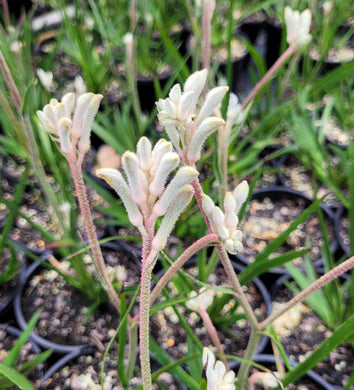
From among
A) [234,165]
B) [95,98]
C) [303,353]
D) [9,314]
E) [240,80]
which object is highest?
[240,80]

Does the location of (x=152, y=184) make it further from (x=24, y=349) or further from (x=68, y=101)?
(x=24, y=349)

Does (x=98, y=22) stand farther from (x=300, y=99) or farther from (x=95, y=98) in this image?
(x=95, y=98)

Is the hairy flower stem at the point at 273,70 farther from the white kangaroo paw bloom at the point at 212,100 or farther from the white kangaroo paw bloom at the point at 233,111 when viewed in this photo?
the white kangaroo paw bloom at the point at 212,100

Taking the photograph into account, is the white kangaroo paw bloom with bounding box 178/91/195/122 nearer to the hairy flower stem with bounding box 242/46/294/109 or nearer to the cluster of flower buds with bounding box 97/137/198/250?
the cluster of flower buds with bounding box 97/137/198/250

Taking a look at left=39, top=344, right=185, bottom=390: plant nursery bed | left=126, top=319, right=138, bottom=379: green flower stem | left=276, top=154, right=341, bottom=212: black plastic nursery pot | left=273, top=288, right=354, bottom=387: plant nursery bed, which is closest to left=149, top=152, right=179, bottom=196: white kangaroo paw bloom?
left=126, top=319, right=138, bottom=379: green flower stem

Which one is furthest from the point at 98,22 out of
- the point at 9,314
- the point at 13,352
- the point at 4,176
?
the point at 13,352

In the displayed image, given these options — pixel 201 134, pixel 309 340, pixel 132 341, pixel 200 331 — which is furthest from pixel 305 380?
pixel 201 134
